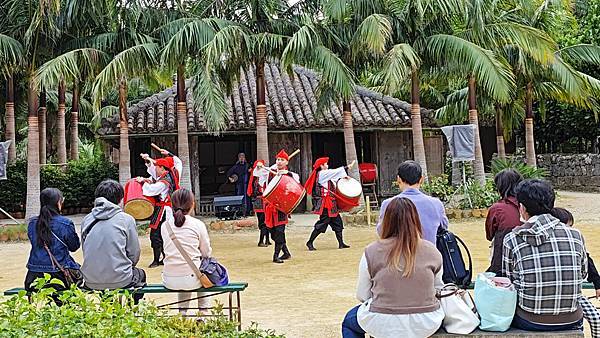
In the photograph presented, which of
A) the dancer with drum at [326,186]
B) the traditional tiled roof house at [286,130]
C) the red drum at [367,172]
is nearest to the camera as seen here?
the dancer with drum at [326,186]

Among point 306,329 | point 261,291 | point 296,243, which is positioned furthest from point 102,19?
point 306,329

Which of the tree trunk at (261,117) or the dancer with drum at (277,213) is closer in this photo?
the dancer with drum at (277,213)

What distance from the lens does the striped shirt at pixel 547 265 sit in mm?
3727

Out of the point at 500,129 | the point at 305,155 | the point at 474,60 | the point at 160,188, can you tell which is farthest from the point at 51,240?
the point at 500,129

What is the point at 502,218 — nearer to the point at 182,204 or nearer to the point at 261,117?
the point at 182,204

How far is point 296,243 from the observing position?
467 inches

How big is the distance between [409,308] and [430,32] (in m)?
11.9

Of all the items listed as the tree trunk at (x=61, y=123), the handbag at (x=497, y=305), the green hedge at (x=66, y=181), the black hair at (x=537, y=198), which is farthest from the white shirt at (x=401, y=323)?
the green hedge at (x=66, y=181)

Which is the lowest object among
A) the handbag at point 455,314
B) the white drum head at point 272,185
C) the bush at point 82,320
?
the handbag at point 455,314

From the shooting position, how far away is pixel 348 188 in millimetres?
10203

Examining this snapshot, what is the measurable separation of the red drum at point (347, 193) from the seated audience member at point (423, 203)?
5.16 meters

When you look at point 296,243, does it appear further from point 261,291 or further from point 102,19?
point 102,19

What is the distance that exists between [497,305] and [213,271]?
232 centimetres

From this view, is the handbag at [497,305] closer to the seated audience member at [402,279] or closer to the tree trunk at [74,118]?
the seated audience member at [402,279]
